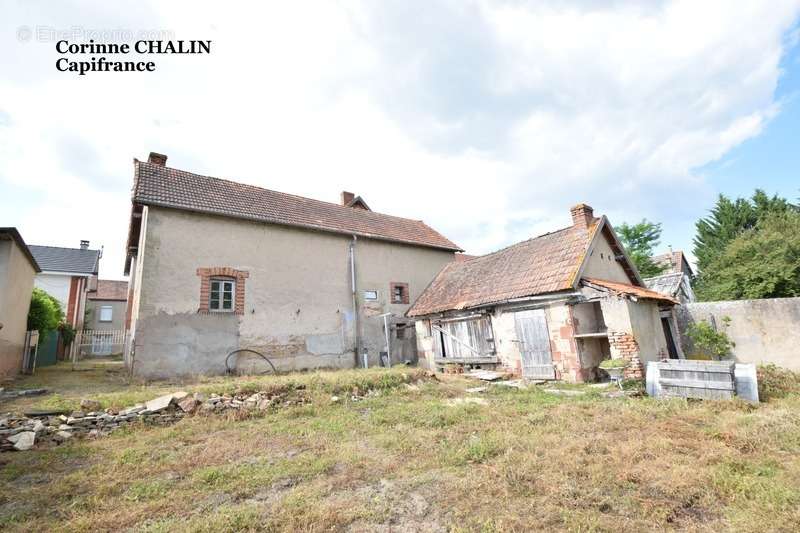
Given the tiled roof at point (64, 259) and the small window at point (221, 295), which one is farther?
the tiled roof at point (64, 259)

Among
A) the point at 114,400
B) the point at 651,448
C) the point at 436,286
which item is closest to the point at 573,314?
the point at 651,448

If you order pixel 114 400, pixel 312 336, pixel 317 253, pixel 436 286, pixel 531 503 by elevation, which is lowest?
pixel 531 503

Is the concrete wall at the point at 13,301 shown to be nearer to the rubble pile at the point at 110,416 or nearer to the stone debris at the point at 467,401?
the rubble pile at the point at 110,416

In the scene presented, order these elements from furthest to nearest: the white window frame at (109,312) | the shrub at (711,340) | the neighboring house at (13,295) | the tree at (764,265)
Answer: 1. the white window frame at (109,312)
2. the tree at (764,265)
3. the shrub at (711,340)
4. the neighboring house at (13,295)

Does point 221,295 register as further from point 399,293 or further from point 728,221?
point 728,221

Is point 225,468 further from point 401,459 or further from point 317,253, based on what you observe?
point 317,253

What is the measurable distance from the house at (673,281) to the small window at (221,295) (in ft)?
58.4

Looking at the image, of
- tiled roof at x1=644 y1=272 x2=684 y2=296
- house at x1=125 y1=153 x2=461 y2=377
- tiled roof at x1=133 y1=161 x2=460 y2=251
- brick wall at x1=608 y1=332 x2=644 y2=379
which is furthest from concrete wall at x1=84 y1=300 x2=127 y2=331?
tiled roof at x1=644 y1=272 x2=684 y2=296

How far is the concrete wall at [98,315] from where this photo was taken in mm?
28109

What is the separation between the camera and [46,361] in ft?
55.0

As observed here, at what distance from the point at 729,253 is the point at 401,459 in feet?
61.4

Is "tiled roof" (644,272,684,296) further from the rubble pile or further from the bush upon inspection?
the rubble pile

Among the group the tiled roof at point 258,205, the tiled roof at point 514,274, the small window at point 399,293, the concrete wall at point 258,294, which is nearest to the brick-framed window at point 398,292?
the small window at point 399,293

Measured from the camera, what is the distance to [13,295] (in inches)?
405
